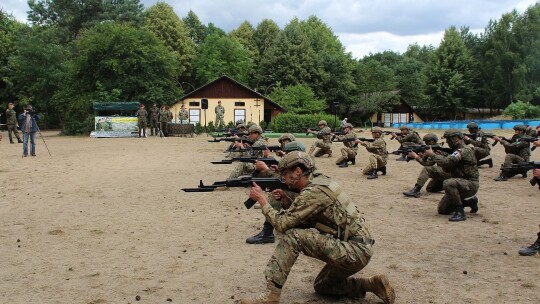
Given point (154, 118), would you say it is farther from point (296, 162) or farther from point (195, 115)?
point (296, 162)

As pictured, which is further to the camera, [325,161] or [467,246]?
[325,161]

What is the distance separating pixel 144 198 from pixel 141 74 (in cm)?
3043

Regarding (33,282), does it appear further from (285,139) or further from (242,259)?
(285,139)

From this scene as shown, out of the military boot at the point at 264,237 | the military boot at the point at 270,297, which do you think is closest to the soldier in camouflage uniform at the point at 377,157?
the military boot at the point at 264,237

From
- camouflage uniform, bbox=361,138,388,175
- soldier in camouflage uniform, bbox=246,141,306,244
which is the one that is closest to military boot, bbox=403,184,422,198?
camouflage uniform, bbox=361,138,388,175

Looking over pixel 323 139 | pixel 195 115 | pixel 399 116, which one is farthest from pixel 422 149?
pixel 399 116

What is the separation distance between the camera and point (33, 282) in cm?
600

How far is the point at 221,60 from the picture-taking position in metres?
65.9

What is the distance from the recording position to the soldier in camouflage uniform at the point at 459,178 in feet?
30.5

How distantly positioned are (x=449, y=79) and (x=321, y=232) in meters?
66.6

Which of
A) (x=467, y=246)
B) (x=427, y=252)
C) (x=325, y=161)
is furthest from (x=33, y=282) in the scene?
(x=325, y=161)

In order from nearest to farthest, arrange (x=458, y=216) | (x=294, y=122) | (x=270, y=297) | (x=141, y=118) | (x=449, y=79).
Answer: (x=270, y=297) → (x=458, y=216) → (x=141, y=118) → (x=294, y=122) → (x=449, y=79)

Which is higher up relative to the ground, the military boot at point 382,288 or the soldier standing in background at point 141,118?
the soldier standing in background at point 141,118

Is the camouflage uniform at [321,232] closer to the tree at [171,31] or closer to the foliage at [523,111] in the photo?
the foliage at [523,111]
